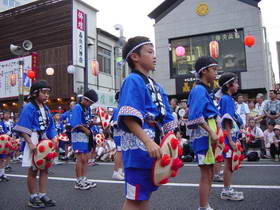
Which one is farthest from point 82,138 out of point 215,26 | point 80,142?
point 215,26

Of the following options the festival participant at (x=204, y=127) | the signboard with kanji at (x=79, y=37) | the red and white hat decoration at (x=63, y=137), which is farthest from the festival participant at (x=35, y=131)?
the signboard with kanji at (x=79, y=37)

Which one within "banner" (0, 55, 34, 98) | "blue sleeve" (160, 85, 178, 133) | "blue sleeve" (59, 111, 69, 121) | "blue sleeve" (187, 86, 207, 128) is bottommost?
"blue sleeve" (160, 85, 178, 133)

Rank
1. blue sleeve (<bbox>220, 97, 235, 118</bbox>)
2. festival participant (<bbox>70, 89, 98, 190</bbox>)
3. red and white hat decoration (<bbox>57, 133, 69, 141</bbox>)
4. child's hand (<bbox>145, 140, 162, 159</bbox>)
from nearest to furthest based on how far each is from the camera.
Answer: child's hand (<bbox>145, 140, 162, 159</bbox>) < blue sleeve (<bbox>220, 97, 235, 118</bbox>) < festival participant (<bbox>70, 89, 98, 190</bbox>) < red and white hat decoration (<bbox>57, 133, 69, 141</bbox>)

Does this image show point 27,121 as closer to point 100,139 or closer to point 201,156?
point 201,156

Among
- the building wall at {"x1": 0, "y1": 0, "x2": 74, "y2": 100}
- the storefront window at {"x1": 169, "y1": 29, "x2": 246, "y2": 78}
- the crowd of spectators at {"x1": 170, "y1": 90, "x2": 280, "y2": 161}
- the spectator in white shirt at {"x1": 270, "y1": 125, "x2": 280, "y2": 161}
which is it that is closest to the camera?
the spectator in white shirt at {"x1": 270, "y1": 125, "x2": 280, "y2": 161}

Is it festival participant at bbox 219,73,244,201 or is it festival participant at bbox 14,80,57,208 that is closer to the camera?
festival participant at bbox 219,73,244,201

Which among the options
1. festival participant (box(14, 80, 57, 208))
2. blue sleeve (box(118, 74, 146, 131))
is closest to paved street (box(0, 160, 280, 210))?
festival participant (box(14, 80, 57, 208))

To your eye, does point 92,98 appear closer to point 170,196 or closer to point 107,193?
point 107,193

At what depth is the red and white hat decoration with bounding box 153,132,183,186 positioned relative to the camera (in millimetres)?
2006

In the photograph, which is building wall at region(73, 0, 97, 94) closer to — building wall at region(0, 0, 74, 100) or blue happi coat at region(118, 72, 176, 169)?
building wall at region(0, 0, 74, 100)

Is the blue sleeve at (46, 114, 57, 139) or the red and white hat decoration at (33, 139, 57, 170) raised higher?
the blue sleeve at (46, 114, 57, 139)

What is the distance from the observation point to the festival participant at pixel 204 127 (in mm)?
3193

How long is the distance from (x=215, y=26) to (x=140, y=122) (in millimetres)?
17130

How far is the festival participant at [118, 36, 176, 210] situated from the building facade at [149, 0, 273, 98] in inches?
583
